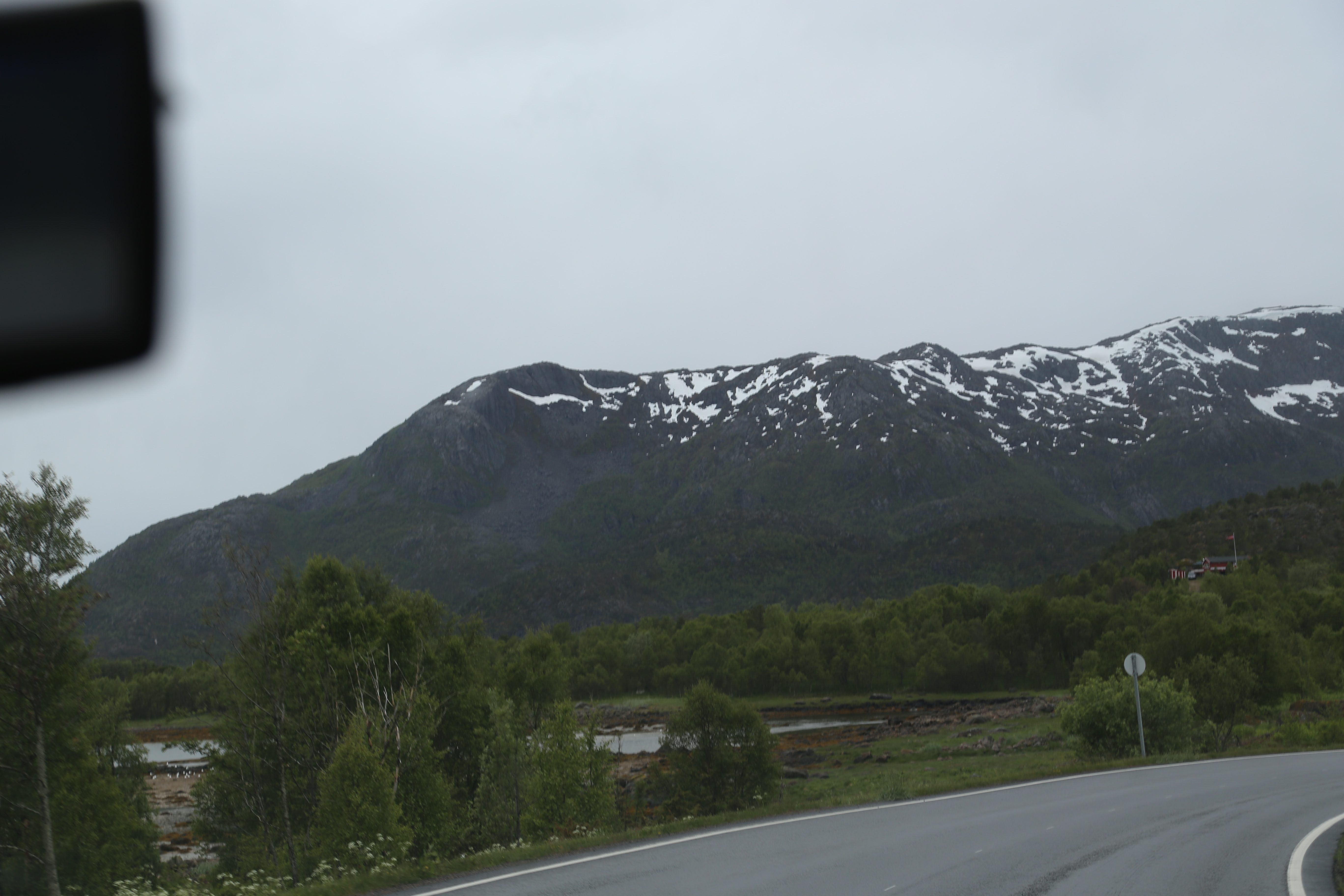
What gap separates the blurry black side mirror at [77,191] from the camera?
982cm

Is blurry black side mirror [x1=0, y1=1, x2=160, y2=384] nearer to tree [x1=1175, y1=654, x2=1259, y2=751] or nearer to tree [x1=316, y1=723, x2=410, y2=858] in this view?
tree [x1=316, y1=723, x2=410, y2=858]

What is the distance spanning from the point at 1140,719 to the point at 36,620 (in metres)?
27.9

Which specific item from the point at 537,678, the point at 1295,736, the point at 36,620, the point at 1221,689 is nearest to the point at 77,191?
the point at 36,620

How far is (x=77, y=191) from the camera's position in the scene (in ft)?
36.5

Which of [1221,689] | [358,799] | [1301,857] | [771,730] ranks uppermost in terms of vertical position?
[358,799]

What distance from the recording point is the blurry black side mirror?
9820 mm

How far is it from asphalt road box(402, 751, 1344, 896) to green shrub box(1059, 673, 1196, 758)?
11.2 m

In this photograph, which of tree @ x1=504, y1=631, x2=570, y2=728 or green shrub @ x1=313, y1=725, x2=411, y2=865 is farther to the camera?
tree @ x1=504, y1=631, x2=570, y2=728

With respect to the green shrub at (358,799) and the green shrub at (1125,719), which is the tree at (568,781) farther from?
the green shrub at (1125,719)

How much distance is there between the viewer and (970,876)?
10375 mm

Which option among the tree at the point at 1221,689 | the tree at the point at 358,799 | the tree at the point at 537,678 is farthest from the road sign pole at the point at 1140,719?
the tree at the point at 537,678

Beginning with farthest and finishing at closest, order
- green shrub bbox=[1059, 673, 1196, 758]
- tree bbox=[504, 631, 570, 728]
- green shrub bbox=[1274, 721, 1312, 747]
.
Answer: tree bbox=[504, 631, 570, 728], green shrub bbox=[1274, 721, 1312, 747], green shrub bbox=[1059, 673, 1196, 758]

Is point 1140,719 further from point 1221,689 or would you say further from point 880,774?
point 880,774

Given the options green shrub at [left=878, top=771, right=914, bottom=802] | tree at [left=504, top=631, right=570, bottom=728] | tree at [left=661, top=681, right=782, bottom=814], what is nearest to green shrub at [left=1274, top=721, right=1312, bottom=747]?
tree at [left=661, top=681, right=782, bottom=814]
